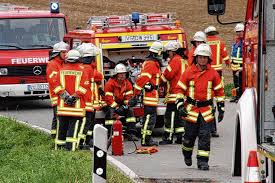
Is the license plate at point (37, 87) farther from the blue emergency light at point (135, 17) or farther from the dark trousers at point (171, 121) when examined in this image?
the dark trousers at point (171, 121)

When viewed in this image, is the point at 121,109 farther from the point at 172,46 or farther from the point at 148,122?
the point at 172,46

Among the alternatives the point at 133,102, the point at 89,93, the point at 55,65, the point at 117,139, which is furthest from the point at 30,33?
the point at 117,139

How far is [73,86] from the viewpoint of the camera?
1473 cm

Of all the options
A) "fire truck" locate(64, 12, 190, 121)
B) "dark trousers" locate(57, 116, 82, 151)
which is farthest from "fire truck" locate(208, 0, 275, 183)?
"fire truck" locate(64, 12, 190, 121)

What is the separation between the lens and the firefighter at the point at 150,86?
15.9m

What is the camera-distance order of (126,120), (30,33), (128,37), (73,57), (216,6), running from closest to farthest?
(216,6)
(73,57)
(126,120)
(128,37)
(30,33)

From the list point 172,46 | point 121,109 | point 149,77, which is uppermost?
point 172,46

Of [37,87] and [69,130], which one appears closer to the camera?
[69,130]

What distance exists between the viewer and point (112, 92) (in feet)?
54.6

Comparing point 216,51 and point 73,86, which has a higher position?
point 216,51

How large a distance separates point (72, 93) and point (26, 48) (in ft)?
26.7

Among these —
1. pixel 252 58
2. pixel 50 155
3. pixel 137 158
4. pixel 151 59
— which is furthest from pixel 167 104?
pixel 252 58

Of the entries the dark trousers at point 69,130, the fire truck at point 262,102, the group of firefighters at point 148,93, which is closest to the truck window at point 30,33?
the group of firefighters at point 148,93

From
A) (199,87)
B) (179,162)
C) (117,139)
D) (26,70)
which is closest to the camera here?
(199,87)
